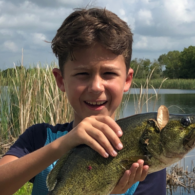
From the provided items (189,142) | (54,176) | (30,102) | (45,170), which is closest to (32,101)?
(30,102)

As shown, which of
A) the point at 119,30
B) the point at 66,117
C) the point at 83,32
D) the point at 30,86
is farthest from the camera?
the point at 30,86

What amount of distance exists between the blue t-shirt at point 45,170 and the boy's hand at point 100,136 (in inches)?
33.6

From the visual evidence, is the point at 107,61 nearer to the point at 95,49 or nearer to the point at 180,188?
the point at 95,49

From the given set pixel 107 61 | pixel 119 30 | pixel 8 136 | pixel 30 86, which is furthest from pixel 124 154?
pixel 8 136

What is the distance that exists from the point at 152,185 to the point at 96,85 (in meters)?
1.08

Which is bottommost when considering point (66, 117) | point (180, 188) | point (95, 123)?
point (180, 188)

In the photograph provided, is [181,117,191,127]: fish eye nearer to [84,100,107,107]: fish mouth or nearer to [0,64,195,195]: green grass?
[84,100,107,107]: fish mouth

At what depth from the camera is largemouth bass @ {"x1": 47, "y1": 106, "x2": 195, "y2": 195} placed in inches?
66.7

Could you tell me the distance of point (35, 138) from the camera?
104 inches

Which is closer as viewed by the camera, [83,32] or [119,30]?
[83,32]

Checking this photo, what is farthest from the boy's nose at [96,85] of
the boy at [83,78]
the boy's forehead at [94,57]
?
the boy's forehead at [94,57]

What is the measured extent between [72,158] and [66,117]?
196 inches

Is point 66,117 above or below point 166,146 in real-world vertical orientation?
below

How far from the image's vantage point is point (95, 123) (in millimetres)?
1781
